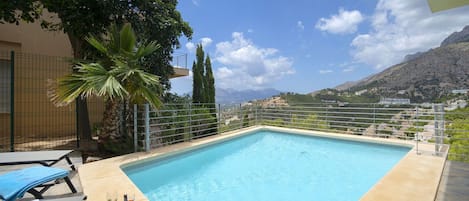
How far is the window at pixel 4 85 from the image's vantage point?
736 cm

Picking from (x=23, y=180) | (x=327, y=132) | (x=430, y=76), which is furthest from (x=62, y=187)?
(x=430, y=76)

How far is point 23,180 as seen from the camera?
2.71 metres

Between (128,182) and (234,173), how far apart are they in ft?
7.36

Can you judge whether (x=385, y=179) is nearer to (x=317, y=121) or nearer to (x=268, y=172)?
(x=268, y=172)

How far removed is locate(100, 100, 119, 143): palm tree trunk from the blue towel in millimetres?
2979

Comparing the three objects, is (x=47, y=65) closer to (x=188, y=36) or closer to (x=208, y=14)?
(x=188, y=36)

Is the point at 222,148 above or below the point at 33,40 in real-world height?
below

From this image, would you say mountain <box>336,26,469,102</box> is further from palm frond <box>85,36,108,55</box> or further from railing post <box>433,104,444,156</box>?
palm frond <box>85,36,108,55</box>

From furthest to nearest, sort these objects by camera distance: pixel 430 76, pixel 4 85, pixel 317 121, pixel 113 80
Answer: pixel 430 76, pixel 317 121, pixel 4 85, pixel 113 80

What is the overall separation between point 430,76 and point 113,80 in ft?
67.5

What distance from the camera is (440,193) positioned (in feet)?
11.9

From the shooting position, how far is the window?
7.36 m

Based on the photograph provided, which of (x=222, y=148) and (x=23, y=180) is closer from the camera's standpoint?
(x=23, y=180)

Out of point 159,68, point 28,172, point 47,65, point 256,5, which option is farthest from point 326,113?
point 47,65
